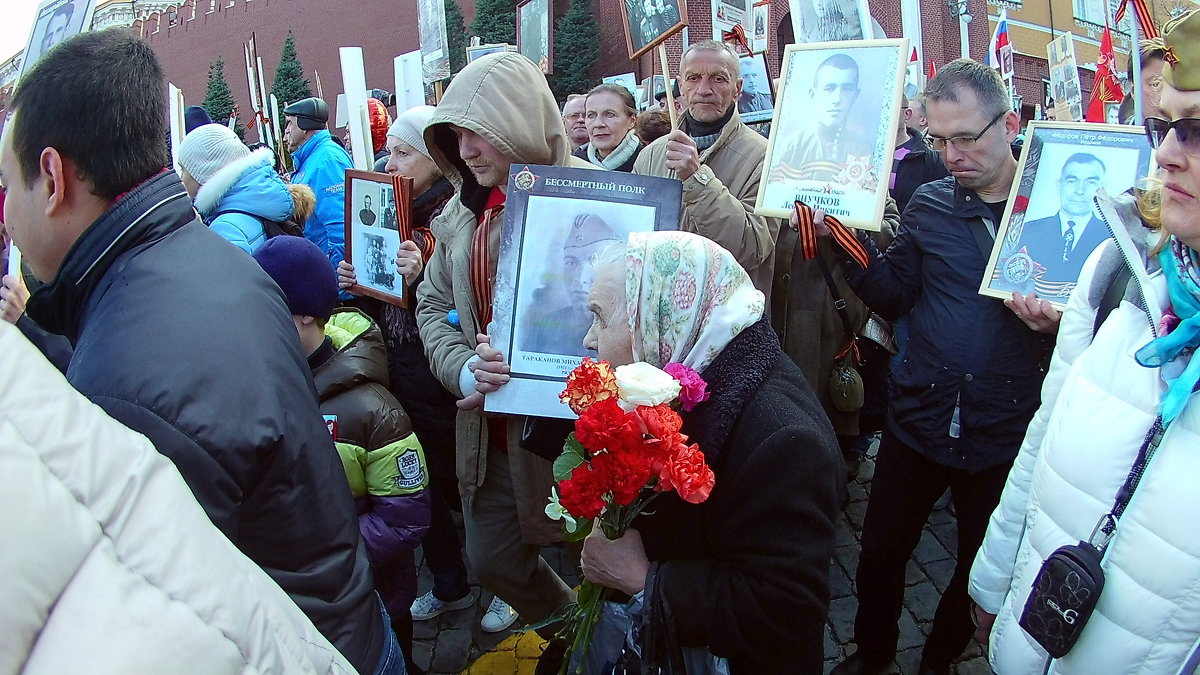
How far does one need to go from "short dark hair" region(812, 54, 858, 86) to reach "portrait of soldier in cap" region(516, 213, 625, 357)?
4.27 ft

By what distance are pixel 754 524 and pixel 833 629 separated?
6.79ft

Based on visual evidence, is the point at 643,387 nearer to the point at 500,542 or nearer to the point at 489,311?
the point at 489,311

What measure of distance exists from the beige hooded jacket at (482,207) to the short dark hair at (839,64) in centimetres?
101

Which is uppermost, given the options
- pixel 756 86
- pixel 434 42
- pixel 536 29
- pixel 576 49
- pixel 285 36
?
pixel 285 36

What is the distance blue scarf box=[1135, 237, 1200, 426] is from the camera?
4.72 ft

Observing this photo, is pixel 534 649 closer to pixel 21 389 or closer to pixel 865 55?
pixel 865 55

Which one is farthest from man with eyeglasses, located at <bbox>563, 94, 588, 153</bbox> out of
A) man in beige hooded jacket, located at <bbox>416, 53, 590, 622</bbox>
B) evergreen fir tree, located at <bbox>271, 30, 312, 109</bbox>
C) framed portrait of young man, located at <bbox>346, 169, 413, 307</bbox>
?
evergreen fir tree, located at <bbox>271, 30, 312, 109</bbox>

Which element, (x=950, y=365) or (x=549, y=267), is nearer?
(x=549, y=267)

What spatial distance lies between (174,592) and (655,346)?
136cm

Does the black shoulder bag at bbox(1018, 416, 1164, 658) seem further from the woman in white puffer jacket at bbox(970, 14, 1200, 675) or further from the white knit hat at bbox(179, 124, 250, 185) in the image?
the white knit hat at bbox(179, 124, 250, 185)

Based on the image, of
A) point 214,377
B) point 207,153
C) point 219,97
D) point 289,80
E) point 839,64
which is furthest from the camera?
point 219,97

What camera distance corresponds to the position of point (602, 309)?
2.01m

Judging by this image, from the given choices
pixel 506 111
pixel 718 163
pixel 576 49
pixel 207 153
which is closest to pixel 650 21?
pixel 718 163

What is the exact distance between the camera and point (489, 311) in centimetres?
285
